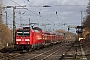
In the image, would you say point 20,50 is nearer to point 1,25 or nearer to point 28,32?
point 28,32

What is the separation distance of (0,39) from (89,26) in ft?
64.9

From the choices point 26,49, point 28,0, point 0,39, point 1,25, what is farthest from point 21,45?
point 1,25

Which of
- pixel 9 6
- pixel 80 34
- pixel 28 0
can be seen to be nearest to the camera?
pixel 28 0

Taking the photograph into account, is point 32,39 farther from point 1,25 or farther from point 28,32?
point 1,25

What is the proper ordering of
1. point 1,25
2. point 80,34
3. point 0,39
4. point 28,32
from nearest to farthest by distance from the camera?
1. point 28,32
2. point 0,39
3. point 1,25
4. point 80,34

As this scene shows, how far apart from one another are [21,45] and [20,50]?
280 cm

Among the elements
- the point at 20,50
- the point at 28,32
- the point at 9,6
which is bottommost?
the point at 20,50

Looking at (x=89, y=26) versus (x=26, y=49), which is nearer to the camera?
(x=26, y=49)

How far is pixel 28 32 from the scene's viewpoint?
37062 millimetres

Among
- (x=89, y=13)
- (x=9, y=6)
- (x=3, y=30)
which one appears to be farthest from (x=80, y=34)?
(x=9, y=6)

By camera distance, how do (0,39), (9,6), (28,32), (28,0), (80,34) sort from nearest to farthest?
(28,0), (28,32), (9,6), (0,39), (80,34)

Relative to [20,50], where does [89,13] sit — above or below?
above

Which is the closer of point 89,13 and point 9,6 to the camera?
point 9,6

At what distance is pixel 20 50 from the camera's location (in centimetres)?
3909
